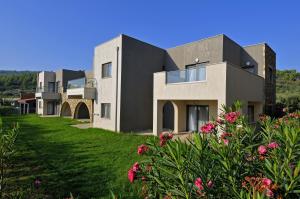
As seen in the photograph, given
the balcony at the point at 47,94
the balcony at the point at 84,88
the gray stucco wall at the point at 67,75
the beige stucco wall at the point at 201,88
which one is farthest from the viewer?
the gray stucco wall at the point at 67,75

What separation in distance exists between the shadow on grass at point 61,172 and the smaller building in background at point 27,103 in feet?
124

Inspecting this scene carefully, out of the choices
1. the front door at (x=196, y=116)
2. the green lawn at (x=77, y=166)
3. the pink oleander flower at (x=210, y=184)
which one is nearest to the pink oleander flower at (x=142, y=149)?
the pink oleander flower at (x=210, y=184)

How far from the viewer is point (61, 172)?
8.31 m

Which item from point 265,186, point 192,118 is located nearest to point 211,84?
point 192,118

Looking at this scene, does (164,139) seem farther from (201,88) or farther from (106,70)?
(106,70)

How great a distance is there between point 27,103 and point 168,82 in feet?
136

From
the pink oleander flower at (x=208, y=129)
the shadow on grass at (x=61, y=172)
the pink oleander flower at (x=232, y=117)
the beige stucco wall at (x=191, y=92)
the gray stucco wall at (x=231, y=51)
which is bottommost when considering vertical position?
the shadow on grass at (x=61, y=172)

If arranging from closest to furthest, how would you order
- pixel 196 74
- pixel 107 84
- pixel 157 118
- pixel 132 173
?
pixel 132 173 < pixel 196 74 < pixel 157 118 < pixel 107 84

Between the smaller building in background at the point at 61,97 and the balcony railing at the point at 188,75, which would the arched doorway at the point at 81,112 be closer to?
the smaller building in background at the point at 61,97

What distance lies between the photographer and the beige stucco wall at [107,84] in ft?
59.0

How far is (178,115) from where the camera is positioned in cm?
1647

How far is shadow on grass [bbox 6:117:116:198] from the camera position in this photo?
6.71 metres

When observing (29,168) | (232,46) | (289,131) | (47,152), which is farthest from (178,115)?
(289,131)

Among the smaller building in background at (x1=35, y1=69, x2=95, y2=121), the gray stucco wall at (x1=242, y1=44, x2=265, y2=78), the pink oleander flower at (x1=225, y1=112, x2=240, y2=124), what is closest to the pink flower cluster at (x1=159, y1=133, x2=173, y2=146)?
the pink oleander flower at (x1=225, y1=112, x2=240, y2=124)
